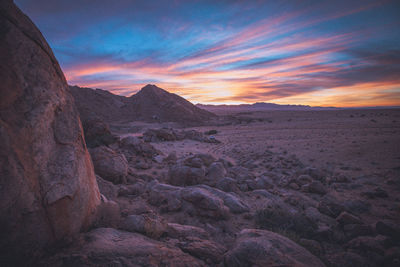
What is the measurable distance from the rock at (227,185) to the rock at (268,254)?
292 centimetres

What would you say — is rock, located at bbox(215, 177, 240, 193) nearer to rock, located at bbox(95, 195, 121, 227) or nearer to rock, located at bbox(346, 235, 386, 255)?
rock, located at bbox(346, 235, 386, 255)

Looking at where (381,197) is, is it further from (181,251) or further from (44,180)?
(44,180)

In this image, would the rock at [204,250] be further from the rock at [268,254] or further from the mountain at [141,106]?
the mountain at [141,106]

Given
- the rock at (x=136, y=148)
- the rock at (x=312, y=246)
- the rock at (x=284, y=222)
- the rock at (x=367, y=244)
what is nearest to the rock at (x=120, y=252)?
the rock at (x=312, y=246)

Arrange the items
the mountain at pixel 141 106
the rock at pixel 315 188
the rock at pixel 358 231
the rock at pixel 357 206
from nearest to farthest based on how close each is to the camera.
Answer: the rock at pixel 358 231 → the rock at pixel 357 206 → the rock at pixel 315 188 → the mountain at pixel 141 106

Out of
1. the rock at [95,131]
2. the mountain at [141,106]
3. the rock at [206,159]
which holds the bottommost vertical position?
the rock at [206,159]

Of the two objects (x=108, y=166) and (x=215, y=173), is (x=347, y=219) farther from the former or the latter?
(x=108, y=166)

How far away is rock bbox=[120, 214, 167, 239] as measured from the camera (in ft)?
9.64

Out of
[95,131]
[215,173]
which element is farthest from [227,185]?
[95,131]

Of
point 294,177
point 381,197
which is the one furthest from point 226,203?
point 381,197

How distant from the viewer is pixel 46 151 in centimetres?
239

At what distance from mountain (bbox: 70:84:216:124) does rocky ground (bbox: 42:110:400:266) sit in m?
25.3

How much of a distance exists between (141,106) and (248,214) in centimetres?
3458

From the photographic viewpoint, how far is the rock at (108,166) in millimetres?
5688
